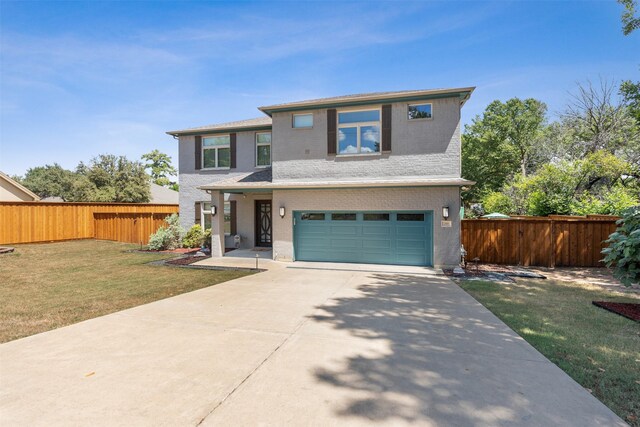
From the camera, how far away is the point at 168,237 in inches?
587

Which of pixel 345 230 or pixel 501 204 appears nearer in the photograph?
pixel 345 230

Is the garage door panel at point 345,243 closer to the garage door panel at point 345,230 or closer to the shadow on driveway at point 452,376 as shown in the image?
the garage door panel at point 345,230

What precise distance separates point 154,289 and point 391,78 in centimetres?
1348

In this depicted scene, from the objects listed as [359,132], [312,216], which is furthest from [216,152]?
[359,132]

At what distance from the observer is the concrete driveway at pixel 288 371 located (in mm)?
2744

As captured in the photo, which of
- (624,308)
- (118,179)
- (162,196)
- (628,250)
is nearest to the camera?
(628,250)

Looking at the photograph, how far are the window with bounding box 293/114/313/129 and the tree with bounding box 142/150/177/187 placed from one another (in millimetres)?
53327

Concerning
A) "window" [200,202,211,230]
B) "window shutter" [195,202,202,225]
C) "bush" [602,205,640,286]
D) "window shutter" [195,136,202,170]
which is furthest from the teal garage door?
"window shutter" [195,136,202,170]

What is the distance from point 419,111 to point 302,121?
4.43 metres

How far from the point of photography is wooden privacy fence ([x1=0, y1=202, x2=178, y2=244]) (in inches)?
627

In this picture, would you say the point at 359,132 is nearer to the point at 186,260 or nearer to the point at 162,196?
the point at 186,260

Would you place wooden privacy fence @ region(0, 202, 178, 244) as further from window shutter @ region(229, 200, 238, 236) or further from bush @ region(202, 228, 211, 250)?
window shutter @ region(229, 200, 238, 236)

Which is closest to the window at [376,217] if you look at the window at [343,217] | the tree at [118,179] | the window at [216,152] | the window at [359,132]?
the window at [343,217]

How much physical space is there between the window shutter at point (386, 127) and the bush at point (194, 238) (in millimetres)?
9928
